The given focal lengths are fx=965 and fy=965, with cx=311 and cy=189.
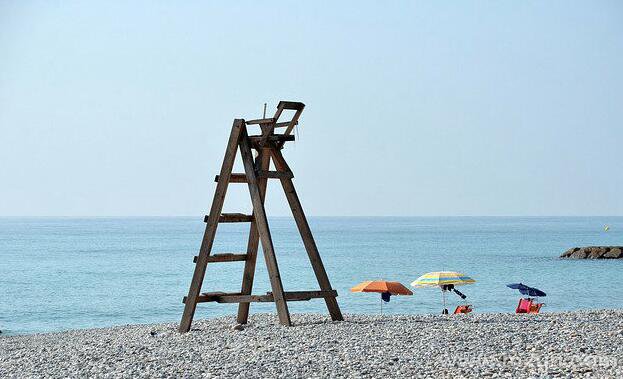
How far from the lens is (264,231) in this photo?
15477mm

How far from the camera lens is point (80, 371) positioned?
11.8 metres

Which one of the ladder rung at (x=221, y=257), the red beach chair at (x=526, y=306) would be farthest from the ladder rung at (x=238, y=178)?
the red beach chair at (x=526, y=306)

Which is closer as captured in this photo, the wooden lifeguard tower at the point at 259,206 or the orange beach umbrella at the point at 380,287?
the wooden lifeguard tower at the point at 259,206

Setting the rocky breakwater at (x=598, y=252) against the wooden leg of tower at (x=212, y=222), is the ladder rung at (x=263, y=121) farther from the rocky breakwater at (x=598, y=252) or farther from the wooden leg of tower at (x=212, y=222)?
the rocky breakwater at (x=598, y=252)

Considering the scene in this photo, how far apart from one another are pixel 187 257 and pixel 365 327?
8255 cm

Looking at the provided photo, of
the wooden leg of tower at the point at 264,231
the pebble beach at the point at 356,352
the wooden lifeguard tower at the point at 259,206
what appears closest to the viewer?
the pebble beach at the point at 356,352

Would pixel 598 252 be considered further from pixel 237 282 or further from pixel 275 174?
pixel 275 174

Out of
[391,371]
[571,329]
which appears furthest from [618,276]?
[391,371]

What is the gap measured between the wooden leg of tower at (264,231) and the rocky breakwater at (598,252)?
77.4m

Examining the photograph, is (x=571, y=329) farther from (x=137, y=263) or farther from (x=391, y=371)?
(x=137, y=263)

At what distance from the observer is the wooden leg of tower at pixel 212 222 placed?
15.7 m

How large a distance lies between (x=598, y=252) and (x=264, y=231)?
259 feet

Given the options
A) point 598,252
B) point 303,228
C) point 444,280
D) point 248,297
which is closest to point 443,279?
point 444,280

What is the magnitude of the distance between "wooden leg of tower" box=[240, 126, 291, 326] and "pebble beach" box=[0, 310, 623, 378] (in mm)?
348
